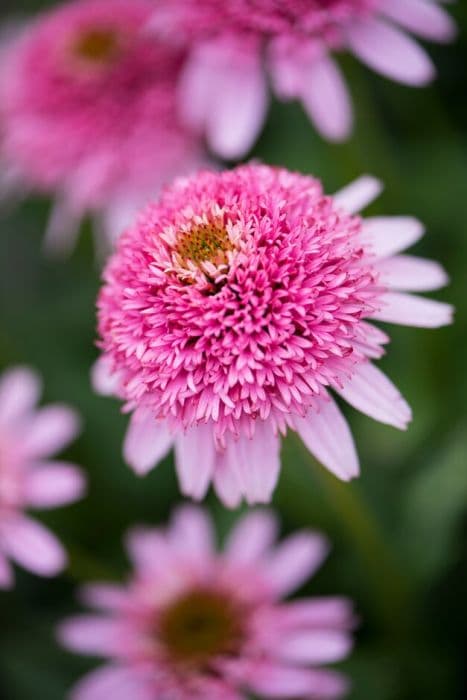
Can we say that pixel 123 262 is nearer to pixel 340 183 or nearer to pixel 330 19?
pixel 330 19

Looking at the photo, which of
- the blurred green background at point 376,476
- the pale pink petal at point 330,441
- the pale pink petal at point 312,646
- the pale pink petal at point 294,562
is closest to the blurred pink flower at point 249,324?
the pale pink petal at point 330,441

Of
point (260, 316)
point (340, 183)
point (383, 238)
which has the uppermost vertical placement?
point (340, 183)

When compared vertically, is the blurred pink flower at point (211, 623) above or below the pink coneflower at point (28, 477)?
below

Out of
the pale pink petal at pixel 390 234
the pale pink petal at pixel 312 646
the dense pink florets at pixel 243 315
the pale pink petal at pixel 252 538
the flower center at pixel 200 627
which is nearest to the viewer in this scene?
the dense pink florets at pixel 243 315

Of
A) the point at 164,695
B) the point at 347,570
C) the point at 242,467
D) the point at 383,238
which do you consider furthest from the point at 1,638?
the point at 383,238

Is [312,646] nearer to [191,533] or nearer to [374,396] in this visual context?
[191,533]

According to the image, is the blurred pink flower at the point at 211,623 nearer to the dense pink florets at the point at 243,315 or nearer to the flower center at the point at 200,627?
A: the flower center at the point at 200,627
